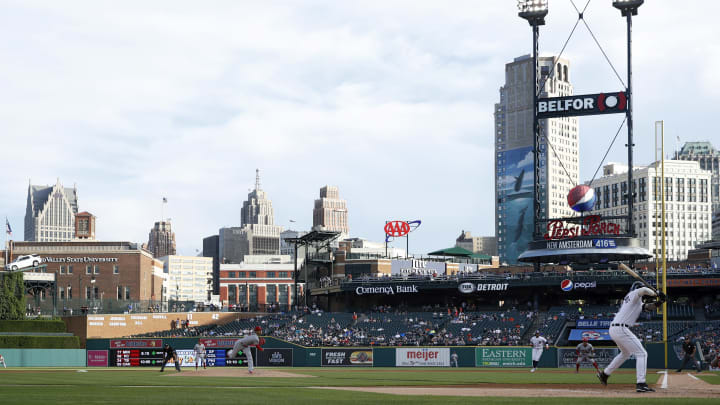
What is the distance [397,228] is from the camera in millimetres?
109312

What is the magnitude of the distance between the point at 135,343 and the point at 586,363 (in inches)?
1231

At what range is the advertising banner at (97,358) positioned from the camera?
62.6 m

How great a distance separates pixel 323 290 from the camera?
85.8m

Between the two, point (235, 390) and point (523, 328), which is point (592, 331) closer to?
point (523, 328)

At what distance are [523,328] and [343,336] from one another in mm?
13398

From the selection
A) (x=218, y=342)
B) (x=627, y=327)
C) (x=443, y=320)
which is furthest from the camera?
(x=443, y=320)

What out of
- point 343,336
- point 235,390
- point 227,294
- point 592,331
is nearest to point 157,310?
point 343,336

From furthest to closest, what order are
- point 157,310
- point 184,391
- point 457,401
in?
point 157,310, point 184,391, point 457,401

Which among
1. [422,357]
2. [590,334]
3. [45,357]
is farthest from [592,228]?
[45,357]

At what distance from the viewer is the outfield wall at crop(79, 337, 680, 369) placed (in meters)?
54.1

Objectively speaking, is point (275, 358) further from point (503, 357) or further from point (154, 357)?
point (503, 357)

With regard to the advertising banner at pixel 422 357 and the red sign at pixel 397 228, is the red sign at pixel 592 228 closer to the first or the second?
the advertising banner at pixel 422 357

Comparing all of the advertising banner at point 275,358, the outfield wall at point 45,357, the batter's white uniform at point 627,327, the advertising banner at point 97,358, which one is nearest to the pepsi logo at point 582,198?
the advertising banner at point 275,358

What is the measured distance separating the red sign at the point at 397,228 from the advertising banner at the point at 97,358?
5138 centimetres
